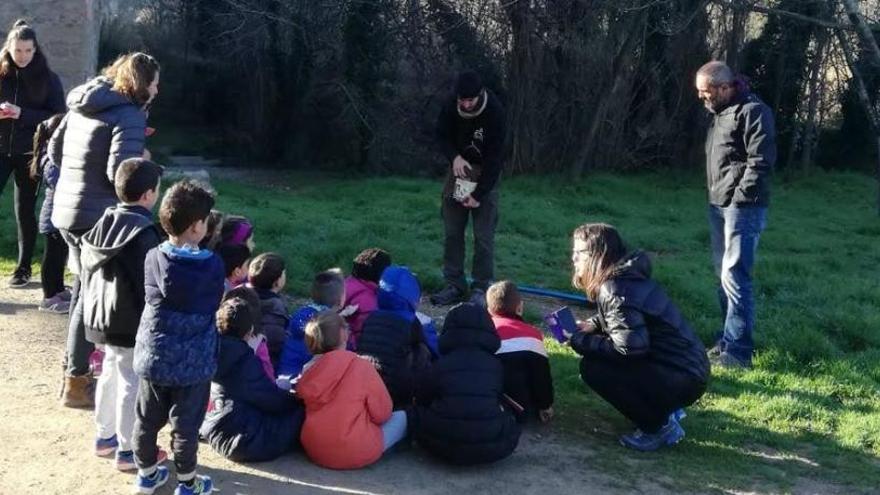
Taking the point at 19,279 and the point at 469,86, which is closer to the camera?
the point at 469,86

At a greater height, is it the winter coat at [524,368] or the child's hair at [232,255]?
the child's hair at [232,255]

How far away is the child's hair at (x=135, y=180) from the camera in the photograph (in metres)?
4.33

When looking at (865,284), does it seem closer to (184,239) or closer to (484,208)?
(484,208)

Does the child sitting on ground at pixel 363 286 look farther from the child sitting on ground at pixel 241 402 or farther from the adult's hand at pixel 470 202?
the adult's hand at pixel 470 202

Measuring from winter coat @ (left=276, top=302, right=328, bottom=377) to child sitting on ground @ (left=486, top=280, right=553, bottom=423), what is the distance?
0.92 m

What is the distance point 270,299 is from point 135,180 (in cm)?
121

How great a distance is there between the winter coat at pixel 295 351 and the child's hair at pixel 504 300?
2.88ft

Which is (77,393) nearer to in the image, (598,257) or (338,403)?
(338,403)

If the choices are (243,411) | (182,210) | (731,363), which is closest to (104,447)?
(243,411)

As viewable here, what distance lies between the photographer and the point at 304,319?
5.25m

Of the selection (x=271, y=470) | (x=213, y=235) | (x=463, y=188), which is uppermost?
(x=463, y=188)

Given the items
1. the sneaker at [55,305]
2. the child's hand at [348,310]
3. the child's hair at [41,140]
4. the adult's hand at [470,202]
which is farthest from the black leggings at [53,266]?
the adult's hand at [470,202]

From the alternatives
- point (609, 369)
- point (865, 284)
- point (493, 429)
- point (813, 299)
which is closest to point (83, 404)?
point (493, 429)

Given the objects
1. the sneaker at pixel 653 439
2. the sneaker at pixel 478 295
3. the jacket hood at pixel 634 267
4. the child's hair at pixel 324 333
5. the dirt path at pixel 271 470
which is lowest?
the dirt path at pixel 271 470
